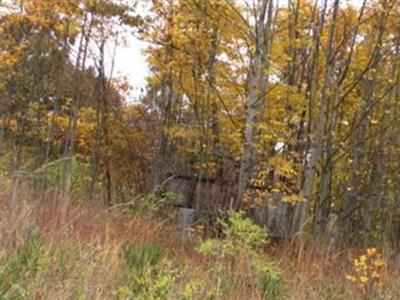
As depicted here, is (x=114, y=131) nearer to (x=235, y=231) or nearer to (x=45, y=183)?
(x=45, y=183)

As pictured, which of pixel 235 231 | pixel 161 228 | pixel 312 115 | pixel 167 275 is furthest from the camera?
pixel 312 115

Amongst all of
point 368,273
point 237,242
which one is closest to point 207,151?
point 237,242

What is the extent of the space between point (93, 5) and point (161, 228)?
6057 millimetres

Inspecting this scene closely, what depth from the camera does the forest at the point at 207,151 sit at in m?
4.64

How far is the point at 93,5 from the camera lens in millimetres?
11070

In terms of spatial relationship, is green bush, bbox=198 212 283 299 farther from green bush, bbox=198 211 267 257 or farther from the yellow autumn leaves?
the yellow autumn leaves

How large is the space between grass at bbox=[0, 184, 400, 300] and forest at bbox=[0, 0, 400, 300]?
0.07 feet

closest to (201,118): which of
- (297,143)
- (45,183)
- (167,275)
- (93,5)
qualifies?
(297,143)

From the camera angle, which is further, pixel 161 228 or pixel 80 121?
pixel 80 121

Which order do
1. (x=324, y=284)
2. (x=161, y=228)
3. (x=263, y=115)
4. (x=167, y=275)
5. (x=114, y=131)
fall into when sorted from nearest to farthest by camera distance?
(x=167, y=275) < (x=324, y=284) < (x=161, y=228) < (x=263, y=115) < (x=114, y=131)

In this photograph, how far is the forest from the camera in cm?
464

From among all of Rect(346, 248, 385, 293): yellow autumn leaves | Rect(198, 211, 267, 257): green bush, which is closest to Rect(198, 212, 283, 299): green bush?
Rect(198, 211, 267, 257): green bush

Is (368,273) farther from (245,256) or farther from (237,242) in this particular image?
(237,242)

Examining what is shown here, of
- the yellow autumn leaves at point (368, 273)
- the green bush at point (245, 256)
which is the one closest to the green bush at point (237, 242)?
the green bush at point (245, 256)
